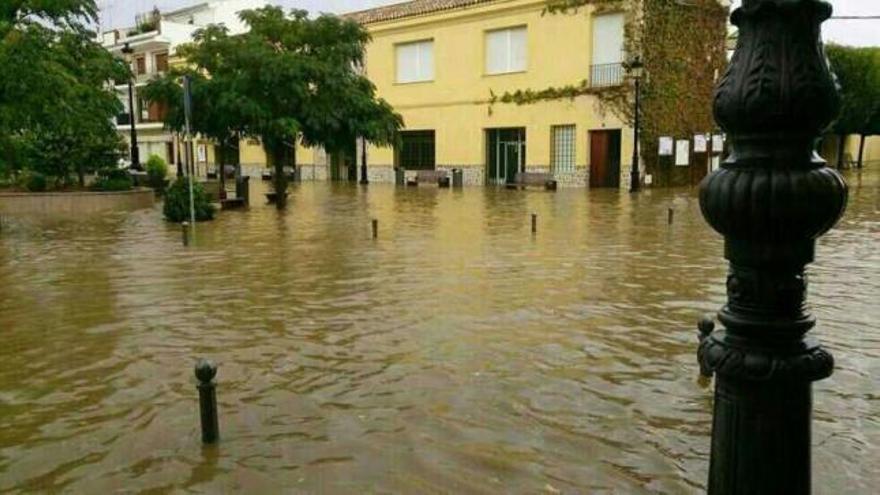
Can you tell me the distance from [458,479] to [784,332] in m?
2.48

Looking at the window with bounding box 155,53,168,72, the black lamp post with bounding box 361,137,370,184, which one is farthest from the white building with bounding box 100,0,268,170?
the black lamp post with bounding box 361,137,370,184

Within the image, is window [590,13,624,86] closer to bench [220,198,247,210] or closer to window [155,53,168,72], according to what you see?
bench [220,198,247,210]

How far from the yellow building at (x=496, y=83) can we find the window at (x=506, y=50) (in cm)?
4

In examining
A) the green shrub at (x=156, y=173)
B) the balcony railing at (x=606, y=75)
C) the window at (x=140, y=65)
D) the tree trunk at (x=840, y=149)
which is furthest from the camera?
the window at (x=140, y=65)

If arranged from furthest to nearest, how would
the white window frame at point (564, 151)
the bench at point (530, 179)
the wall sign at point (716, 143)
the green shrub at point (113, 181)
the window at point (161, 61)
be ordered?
the window at point (161, 61)
the white window frame at point (564, 151)
the bench at point (530, 179)
the wall sign at point (716, 143)
the green shrub at point (113, 181)

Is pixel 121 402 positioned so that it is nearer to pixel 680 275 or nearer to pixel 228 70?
pixel 680 275

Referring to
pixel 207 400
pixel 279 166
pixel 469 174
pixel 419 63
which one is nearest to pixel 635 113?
pixel 469 174

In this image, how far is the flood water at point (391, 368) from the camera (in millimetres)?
4113

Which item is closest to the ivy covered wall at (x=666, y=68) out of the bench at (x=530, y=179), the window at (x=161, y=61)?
the bench at (x=530, y=179)

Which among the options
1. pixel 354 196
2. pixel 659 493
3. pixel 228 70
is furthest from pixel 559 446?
pixel 354 196

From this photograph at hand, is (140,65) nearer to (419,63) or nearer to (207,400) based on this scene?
(419,63)

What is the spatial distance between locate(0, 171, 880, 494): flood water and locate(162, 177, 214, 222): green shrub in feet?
→ 15.2

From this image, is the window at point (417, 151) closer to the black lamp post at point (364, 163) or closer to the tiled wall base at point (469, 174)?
the tiled wall base at point (469, 174)

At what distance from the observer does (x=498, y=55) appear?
111ft
